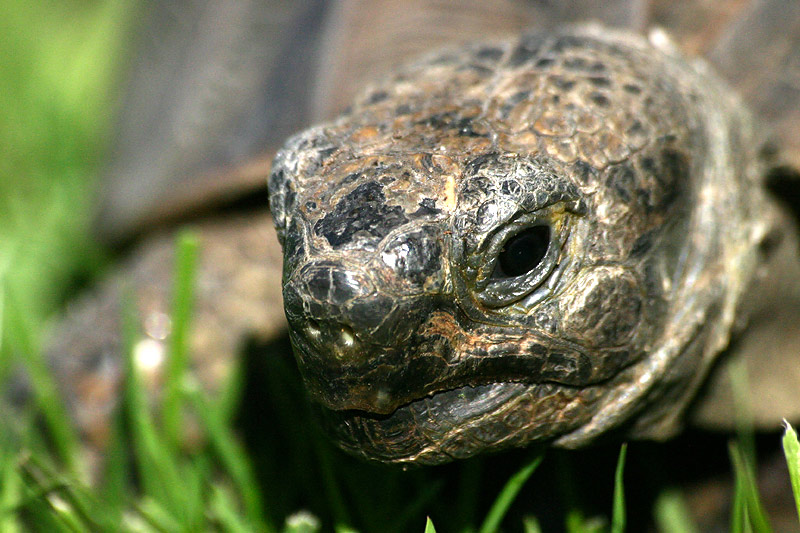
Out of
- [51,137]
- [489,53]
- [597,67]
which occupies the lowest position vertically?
[597,67]

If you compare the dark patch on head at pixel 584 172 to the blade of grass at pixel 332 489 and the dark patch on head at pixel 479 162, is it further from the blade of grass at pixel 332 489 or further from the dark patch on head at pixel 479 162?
the blade of grass at pixel 332 489

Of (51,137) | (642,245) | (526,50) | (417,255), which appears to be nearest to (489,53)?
(526,50)

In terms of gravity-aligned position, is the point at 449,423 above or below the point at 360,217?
below

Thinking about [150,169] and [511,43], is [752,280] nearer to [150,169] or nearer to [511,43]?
[511,43]

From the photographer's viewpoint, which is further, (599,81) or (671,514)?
(671,514)

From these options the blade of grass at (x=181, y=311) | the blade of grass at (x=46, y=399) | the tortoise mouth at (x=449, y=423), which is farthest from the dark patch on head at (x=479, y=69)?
the blade of grass at (x=46, y=399)

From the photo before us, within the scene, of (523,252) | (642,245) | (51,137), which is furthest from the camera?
(51,137)

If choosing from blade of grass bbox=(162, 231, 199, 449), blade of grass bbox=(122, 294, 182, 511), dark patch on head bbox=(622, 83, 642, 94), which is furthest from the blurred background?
dark patch on head bbox=(622, 83, 642, 94)

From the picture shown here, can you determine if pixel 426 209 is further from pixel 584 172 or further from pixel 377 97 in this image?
pixel 377 97
